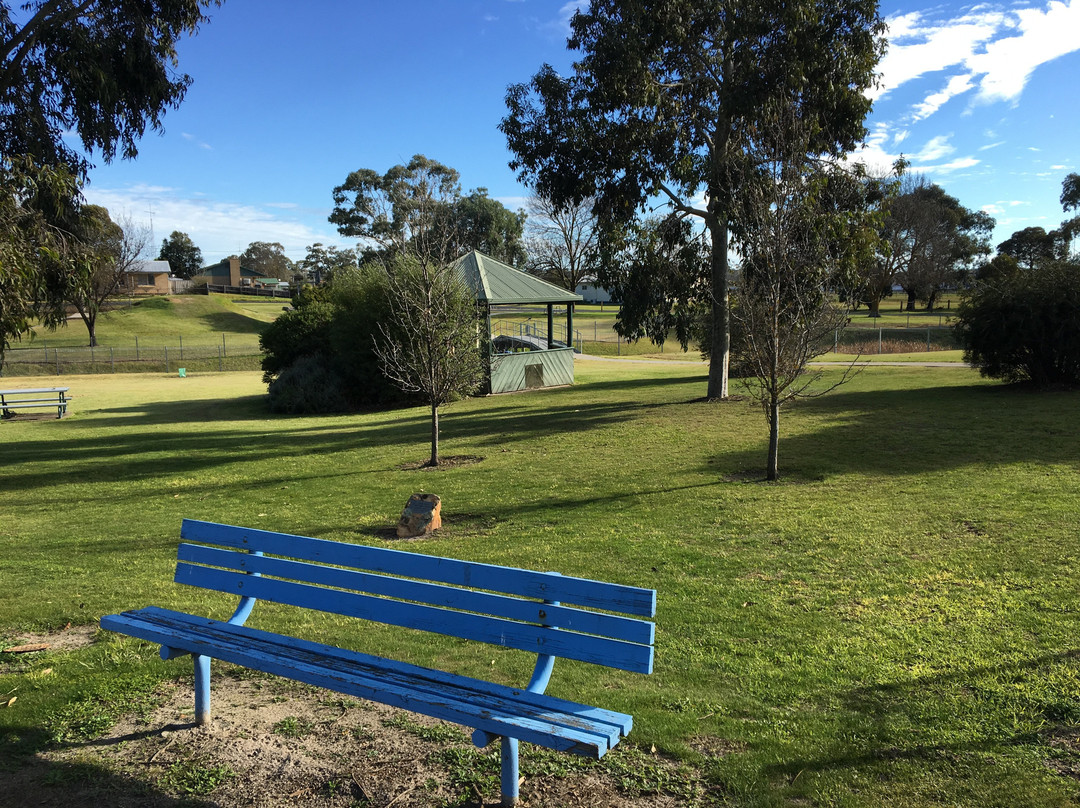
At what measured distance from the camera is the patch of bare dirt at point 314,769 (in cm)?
320

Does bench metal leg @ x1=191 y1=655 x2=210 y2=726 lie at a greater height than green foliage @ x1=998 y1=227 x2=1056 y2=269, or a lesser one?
lesser

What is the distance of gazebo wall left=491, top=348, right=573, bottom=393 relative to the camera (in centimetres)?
2548

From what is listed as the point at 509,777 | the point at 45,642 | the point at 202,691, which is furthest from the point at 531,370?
the point at 509,777

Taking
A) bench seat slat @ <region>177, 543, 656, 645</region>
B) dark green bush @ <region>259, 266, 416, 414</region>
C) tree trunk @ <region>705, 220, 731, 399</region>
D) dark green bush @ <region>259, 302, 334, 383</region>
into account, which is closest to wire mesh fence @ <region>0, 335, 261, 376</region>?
dark green bush @ <region>259, 302, 334, 383</region>

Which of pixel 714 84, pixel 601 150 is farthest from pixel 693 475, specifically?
pixel 714 84

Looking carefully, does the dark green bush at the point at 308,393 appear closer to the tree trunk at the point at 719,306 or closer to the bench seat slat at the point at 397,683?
the tree trunk at the point at 719,306

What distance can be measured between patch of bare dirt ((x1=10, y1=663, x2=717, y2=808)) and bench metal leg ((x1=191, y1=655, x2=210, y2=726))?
0.17ft

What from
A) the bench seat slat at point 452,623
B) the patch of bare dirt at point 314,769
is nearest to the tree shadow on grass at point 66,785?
the patch of bare dirt at point 314,769

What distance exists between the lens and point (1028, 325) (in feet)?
54.7

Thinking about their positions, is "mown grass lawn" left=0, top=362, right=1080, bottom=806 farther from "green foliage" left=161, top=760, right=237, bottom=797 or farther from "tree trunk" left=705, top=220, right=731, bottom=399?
"tree trunk" left=705, top=220, right=731, bottom=399

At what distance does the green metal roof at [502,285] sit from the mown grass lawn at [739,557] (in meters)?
9.02

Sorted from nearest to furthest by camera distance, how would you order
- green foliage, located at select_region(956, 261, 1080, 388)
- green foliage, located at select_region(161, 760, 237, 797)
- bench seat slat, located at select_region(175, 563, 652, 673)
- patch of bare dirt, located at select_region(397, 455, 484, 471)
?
bench seat slat, located at select_region(175, 563, 652, 673)
green foliage, located at select_region(161, 760, 237, 797)
patch of bare dirt, located at select_region(397, 455, 484, 471)
green foliage, located at select_region(956, 261, 1080, 388)

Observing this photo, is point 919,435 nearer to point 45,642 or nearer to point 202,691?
point 202,691

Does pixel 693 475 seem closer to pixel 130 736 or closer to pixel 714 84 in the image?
pixel 130 736
